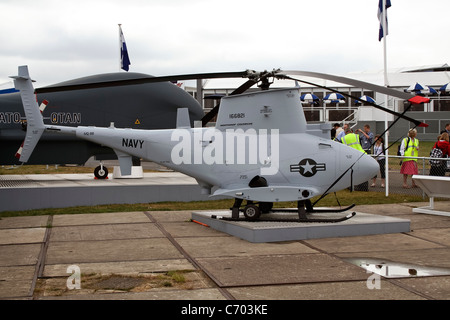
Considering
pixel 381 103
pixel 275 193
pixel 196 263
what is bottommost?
pixel 196 263

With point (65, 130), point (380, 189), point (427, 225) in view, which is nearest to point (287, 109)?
point (427, 225)

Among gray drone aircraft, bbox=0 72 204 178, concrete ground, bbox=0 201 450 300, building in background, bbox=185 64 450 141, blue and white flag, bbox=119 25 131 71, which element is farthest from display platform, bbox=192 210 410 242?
building in background, bbox=185 64 450 141

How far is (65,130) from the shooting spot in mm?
11992

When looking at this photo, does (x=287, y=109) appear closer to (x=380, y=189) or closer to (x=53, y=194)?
(x=53, y=194)

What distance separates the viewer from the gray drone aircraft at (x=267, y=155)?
386 inches

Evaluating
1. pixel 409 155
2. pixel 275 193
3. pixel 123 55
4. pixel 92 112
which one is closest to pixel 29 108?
pixel 92 112

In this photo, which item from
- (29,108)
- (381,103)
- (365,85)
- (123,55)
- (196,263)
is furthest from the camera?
(381,103)

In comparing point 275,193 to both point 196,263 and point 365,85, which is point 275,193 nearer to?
point 365,85

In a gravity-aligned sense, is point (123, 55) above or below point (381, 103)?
above

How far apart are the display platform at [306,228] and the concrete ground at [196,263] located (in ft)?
0.52

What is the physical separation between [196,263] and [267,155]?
2.93m

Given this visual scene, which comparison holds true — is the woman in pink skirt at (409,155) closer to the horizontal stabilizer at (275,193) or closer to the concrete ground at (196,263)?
the concrete ground at (196,263)

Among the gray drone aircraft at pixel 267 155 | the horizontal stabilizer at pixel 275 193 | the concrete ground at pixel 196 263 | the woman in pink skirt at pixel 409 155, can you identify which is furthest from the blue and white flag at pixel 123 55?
the horizontal stabilizer at pixel 275 193

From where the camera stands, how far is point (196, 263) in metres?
7.66
